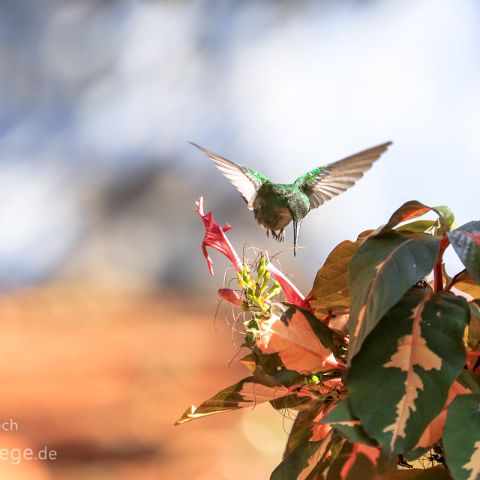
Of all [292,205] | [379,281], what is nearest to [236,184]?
[292,205]

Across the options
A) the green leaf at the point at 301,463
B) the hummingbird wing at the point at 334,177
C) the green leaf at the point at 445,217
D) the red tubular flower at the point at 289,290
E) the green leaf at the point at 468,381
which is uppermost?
the hummingbird wing at the point at 334,177

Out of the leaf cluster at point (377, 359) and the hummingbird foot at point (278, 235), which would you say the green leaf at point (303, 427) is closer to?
the leaf cluster at point (377, 359)

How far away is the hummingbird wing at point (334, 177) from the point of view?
2.13 ft

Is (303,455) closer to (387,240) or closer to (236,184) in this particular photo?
(387,240)

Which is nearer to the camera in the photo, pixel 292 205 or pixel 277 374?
pixel 277 374

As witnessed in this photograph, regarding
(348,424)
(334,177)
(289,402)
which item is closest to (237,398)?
(289,402)

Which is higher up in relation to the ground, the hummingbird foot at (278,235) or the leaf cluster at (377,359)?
the hummingbird foot at (278,235)

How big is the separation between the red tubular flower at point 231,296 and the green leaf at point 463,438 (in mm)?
190

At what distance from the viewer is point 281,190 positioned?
0.74 m

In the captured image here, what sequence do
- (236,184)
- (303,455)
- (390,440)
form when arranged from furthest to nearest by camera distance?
(236,184) → (303,455) → (390,440)

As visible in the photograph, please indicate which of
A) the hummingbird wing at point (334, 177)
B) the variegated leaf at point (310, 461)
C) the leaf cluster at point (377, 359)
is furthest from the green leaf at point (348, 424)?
the hummingbird wing at point (334, 177)

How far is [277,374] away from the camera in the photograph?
535 millimetres

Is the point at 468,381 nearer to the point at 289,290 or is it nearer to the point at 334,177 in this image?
the point at 289,290

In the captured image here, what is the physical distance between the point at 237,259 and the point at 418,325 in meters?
0.19
